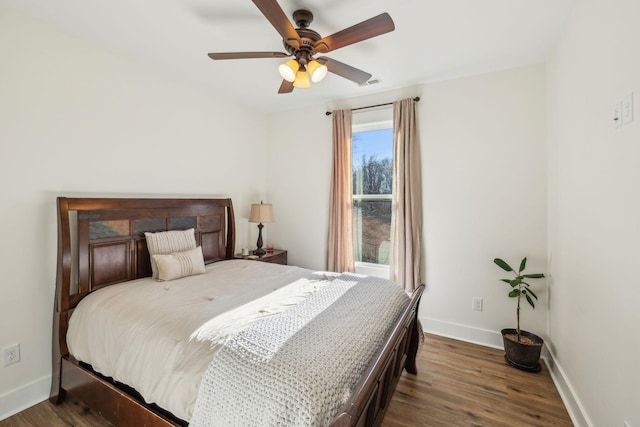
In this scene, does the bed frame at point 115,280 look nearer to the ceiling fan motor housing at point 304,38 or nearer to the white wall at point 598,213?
the white wall at point 598,213

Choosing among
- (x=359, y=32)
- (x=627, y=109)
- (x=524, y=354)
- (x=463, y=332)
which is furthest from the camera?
(x=463, y=332)

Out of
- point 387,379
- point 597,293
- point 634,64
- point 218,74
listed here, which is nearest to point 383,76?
point 218,74

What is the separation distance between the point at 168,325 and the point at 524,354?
8.94 feet

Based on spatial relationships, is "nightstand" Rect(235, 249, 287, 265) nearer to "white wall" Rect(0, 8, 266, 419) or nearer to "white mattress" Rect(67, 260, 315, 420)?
"white mattress" Rect(67, 260, 315, 420)

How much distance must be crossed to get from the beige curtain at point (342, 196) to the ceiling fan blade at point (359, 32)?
5.22 ft

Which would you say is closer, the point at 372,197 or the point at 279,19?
the point at 279,19

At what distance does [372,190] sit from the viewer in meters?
3.45

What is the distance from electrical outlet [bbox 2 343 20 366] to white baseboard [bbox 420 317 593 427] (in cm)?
344

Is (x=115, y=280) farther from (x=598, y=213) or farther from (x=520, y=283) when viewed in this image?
(x=520, y=283)

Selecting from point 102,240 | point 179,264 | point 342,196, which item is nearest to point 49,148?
point 102,240

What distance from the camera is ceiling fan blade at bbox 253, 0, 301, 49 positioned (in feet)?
4.61

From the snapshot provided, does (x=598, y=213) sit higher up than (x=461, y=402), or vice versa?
(x=598, y=213)

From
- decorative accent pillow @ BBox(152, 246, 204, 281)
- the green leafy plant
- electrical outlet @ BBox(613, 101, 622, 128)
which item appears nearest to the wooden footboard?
the green leafy plant

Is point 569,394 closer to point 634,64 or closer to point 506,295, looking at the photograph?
point 506,295
